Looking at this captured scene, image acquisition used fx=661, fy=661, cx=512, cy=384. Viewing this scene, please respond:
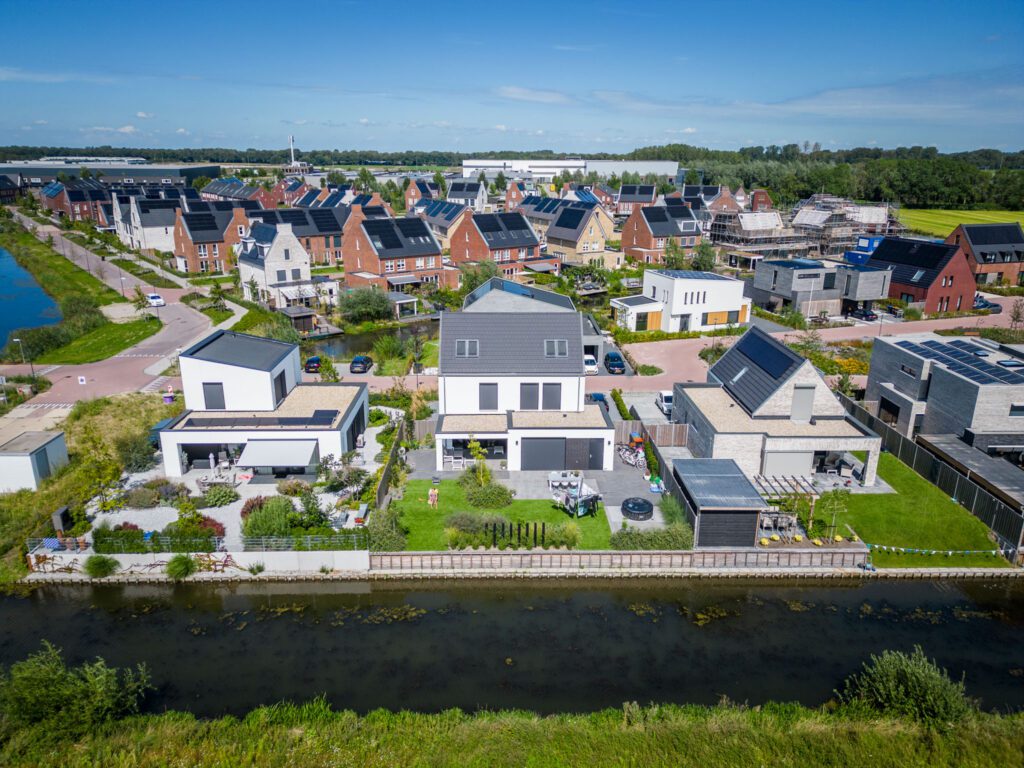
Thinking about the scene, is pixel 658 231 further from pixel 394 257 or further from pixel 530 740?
pixel 530 740

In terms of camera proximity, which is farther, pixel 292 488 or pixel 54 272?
pixel 54 272

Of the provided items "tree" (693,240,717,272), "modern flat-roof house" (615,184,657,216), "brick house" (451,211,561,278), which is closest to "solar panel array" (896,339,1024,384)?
"tree" (693,240,717,272)

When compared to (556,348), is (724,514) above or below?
below

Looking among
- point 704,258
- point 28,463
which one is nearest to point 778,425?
point 28,463

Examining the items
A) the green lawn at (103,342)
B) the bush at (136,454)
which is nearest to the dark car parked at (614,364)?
the bush at (136,454)

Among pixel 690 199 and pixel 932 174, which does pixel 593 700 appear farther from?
pixel 932 174

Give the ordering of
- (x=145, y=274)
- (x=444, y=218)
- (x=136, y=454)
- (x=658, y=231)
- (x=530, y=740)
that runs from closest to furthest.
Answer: (x=530, y=740)
(x=136, y=454)
(x=145, y=274)
(x=658, y=231)
(x=444, y=218)
